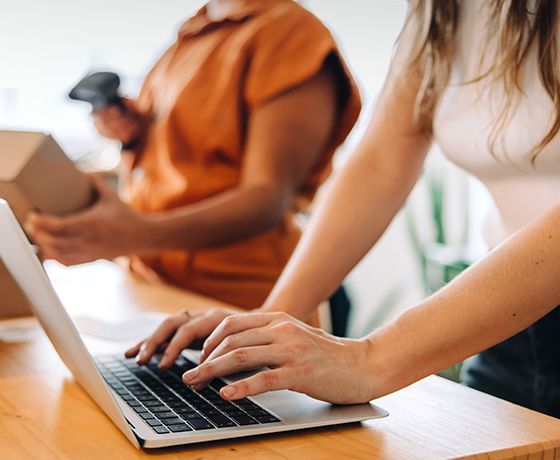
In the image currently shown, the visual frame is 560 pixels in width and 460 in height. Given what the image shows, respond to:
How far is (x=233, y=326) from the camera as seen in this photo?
28.4 inches

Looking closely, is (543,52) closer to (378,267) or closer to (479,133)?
(479,133)

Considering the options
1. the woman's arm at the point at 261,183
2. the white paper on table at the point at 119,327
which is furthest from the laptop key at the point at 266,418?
the woman's arm at the point at 261,183

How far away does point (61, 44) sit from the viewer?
92.0 inches

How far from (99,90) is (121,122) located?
0.25 ft

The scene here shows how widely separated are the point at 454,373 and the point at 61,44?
1468 millimetres

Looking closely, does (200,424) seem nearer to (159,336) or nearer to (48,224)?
(159,336)

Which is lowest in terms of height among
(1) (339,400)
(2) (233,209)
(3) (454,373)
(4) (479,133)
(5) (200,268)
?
(3) (454,373)

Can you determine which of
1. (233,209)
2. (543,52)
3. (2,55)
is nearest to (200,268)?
(233,209)

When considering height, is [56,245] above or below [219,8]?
below

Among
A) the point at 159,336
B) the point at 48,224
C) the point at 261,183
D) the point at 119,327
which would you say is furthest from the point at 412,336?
the point at 261,183

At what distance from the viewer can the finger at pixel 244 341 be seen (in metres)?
0.70

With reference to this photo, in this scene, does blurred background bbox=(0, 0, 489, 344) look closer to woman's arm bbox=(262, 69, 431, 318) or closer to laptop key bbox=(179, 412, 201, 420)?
woman's arm bbox=(262, 69, 431, 318)

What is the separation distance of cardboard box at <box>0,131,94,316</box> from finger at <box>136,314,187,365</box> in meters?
0.29

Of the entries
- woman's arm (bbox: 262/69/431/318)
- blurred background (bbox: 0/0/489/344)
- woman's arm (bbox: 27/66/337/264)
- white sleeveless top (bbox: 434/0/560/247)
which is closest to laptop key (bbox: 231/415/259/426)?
woman's arm (bbox: 262/69/431/318)
